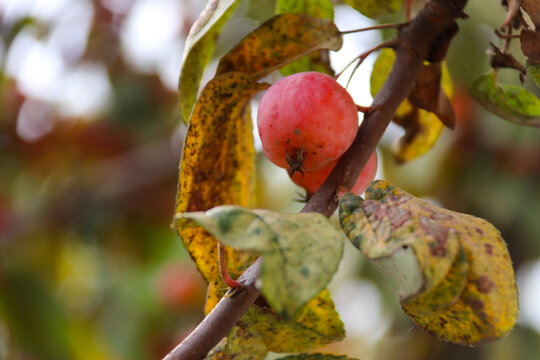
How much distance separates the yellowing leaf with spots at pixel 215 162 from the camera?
0.65 metres

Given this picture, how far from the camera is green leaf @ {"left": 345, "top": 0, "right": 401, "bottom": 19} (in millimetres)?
797

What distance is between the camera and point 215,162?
71cm

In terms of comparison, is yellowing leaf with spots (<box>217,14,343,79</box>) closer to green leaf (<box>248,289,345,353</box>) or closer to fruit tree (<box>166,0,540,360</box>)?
fruit tree (<box>166,0,540,360</box>)

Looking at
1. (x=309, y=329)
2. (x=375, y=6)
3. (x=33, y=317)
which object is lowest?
(x=33, y=317)

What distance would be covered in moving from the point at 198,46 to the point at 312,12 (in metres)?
0.20

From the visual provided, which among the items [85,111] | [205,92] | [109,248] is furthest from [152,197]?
[205,92]

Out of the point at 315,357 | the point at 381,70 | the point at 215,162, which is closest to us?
the point at 315,357

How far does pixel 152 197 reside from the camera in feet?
8.00

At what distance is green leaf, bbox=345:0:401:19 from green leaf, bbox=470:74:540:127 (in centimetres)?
14

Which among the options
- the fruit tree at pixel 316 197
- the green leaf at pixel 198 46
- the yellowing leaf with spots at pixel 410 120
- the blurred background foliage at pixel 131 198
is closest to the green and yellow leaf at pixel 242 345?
the fruit tree at pixel 316 197

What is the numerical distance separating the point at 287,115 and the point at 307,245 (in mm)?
192

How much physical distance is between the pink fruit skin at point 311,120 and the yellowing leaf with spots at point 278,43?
0.21 feet

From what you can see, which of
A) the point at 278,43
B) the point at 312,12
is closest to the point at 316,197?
the point at 278,43

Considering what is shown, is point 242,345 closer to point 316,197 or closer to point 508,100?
point 316,197
